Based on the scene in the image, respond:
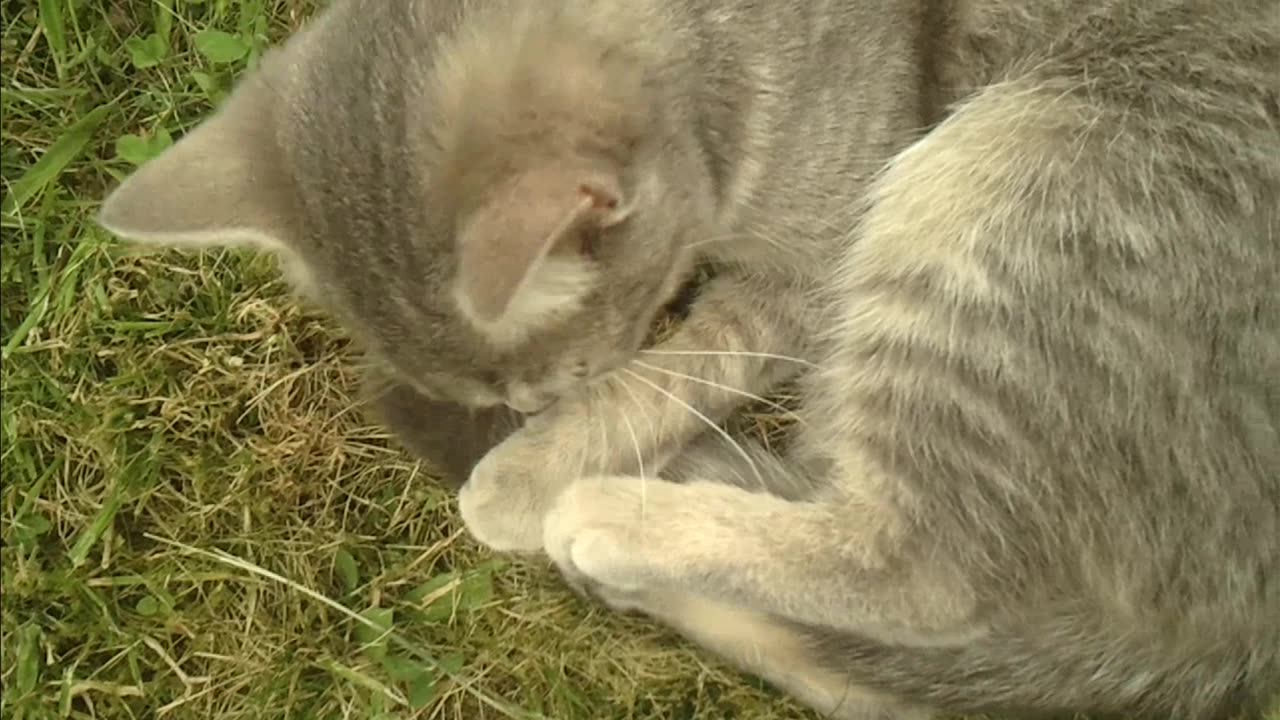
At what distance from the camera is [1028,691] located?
1.59 m

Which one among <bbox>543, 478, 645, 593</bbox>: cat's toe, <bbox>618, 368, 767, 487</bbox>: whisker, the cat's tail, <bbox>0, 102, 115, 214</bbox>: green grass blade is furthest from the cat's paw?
<bbox>0, 102, 115, 214</bbox>: green grass blade

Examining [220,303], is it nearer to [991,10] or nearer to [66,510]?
[66,510]

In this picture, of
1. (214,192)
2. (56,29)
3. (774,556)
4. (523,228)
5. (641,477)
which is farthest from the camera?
(56,29)

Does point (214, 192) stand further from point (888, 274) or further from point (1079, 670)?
point (1079, 670)

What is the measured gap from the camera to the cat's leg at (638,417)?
5.69 feet

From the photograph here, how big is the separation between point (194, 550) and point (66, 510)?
20 centimetres

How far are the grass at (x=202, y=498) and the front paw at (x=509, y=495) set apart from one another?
0.59ft

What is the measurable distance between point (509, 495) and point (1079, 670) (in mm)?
752

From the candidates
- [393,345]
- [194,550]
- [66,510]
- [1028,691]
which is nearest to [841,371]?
[1028,691]

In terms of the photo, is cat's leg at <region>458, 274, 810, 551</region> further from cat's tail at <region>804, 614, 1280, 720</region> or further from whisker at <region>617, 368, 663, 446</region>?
cat's tail at <region>804, 614, 1280, 720</region>

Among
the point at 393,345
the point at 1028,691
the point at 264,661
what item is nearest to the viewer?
the point at 393,345

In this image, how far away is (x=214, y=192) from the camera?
1.38 meters

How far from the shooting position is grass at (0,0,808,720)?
1.90 meters

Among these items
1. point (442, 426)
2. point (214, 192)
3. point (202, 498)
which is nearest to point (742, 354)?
point (442, 426)
